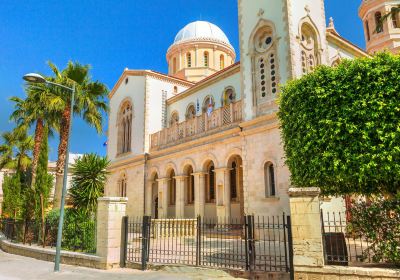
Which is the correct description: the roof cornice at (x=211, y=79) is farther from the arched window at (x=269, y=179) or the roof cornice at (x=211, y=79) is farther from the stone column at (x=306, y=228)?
the stone column at (x=306, y=228)

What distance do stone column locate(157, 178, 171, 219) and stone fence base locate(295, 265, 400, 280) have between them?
16539mm

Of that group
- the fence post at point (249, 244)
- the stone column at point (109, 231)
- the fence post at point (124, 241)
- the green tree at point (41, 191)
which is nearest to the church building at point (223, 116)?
the fence post at point (249, 244)

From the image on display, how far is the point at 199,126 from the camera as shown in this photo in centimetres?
2142

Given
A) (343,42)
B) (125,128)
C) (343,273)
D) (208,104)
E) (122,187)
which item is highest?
(343,42)

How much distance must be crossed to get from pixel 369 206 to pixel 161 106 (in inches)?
798

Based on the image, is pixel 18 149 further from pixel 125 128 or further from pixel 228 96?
pixel 228 96

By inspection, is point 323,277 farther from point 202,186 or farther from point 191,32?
point 191,32


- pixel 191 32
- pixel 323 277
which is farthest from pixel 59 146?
pixel 191 32

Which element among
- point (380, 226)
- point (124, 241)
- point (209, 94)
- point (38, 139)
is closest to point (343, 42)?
point (209, 94)

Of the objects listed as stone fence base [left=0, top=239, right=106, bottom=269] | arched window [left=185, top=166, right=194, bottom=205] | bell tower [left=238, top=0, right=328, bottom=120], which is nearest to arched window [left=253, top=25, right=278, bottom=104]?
bell tower [left=238, top=0, right=328, bottom=120]

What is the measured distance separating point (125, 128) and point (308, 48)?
700 inches

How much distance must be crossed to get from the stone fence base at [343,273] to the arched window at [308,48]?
10.7 metres

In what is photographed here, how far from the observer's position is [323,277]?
7293 millimetres

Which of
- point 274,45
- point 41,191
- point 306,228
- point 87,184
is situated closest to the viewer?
point 306,228
